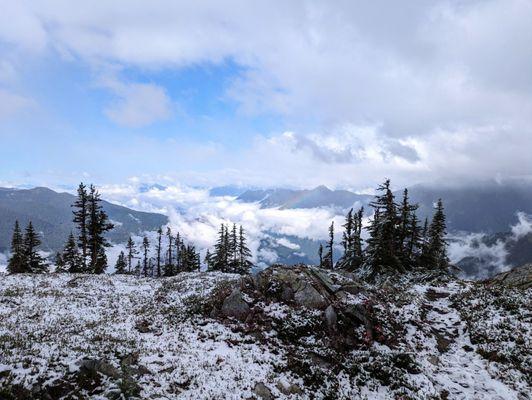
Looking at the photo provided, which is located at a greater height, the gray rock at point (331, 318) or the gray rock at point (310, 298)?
the gray rock at point (310, 298)

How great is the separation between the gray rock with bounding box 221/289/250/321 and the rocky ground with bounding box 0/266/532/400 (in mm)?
88

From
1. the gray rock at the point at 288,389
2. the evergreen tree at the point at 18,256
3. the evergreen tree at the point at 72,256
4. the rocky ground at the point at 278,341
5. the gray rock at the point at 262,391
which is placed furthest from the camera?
the evergreen tree at the point at 72,256

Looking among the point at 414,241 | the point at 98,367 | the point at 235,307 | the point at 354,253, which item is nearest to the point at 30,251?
the point at 235,307

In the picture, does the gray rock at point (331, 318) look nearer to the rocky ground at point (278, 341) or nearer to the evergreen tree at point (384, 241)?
the rocky ground at point (278, 341)

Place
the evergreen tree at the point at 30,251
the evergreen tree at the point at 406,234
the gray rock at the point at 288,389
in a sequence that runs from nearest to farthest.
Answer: the gray rock at the point at 288,389, the evergreen tree at the point at 406,234, the evergreen tree at the point at 30,251

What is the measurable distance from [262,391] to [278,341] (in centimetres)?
531

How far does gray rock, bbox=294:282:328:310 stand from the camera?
869 inches

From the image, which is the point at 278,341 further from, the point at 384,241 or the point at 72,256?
the point at 72,256

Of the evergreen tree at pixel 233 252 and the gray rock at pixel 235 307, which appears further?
the evergreen tree at pixel 233 252

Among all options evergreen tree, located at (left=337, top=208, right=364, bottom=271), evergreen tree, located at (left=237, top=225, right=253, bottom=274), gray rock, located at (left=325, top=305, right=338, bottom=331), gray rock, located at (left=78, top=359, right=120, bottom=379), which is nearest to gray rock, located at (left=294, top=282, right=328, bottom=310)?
gray rock, located at (left=325, top=305, right=338, bottom=331)

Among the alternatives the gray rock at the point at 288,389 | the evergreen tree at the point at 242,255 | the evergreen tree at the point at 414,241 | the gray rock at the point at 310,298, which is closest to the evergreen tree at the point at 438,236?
the evergreen tree at the point at 414,241

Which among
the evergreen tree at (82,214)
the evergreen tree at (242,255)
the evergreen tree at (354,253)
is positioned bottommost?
the evergreen tree at (242,255)

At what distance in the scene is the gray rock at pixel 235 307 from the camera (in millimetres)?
21812

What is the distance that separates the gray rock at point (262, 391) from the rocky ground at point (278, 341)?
0.14 ft
